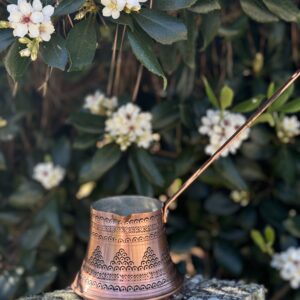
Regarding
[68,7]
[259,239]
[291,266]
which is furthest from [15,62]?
[291,266]

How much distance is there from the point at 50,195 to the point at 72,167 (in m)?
0.13

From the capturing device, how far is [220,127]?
4.89 ft

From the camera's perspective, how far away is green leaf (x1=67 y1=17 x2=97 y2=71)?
114 centimetres

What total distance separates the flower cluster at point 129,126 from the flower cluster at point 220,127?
0.47 feet

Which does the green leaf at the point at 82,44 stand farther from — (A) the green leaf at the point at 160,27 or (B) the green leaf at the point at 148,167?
(B) the green leaf at the point at 148,167

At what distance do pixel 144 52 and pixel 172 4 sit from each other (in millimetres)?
111

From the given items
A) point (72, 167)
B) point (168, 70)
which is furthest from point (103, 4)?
point (72, 167)

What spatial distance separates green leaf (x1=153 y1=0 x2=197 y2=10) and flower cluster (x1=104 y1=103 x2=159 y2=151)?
371 mm

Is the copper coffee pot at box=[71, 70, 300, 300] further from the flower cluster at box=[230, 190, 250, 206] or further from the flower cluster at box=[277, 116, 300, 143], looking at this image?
the flower cluster at box=[230, 190, 250, 206]

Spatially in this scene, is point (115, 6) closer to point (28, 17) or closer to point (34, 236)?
point (28, 17)

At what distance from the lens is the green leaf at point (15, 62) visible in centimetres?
113

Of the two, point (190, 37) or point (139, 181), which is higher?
point (190, 37)

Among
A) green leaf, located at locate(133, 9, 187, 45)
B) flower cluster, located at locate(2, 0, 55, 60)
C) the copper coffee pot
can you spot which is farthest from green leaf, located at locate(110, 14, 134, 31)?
the copper coffee pot

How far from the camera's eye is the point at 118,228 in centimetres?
112
